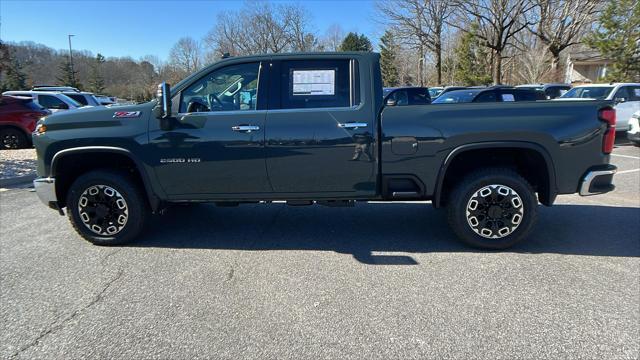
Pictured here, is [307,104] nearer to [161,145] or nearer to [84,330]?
[161,145]

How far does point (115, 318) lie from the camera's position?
2.93 metres

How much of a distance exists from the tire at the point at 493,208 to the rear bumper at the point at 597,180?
0.48m

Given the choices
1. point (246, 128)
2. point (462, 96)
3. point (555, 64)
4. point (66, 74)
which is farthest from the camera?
point (66, 74)

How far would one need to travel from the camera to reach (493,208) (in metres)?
3.98

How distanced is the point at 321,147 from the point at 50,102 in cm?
1320

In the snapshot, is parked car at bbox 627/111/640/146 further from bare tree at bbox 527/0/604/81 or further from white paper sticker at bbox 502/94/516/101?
bare tree at bbox 527/0/604/81

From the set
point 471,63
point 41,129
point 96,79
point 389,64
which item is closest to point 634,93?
point 41,129

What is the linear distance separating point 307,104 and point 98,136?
85.5 inches

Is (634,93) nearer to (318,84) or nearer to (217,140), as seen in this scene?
(318,84)

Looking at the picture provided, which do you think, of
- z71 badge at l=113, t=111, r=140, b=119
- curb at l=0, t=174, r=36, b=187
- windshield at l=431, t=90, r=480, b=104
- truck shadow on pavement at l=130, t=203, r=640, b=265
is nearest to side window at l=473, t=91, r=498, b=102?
windshield at l=431, t=90, r=480, b=104

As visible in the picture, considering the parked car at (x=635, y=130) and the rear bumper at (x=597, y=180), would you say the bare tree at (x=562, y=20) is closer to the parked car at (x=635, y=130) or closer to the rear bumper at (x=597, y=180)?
the parked car at (x=635, y=130)

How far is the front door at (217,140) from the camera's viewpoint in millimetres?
3908

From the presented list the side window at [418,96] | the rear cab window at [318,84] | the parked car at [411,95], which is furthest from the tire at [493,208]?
the side window at [418,96]

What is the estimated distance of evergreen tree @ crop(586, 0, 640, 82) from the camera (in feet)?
70.1
